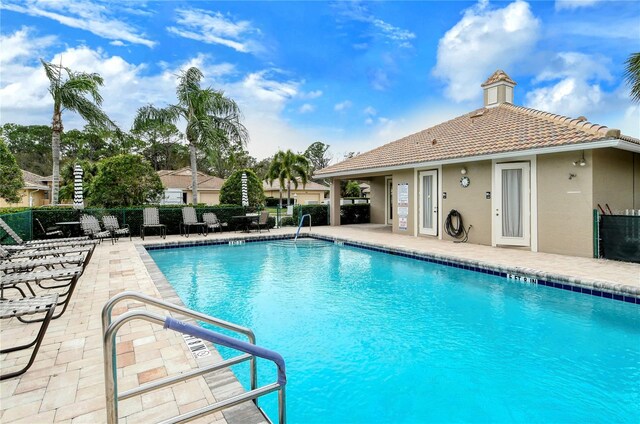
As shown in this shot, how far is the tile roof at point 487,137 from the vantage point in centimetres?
939

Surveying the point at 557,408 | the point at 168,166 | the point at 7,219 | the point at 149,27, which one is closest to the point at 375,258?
the point at 557,408

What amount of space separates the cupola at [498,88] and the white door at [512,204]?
5959mm

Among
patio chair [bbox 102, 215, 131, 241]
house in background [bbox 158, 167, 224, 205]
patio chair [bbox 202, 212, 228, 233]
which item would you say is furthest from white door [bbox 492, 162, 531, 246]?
house in background [bbox 158, 167, 224, 205]

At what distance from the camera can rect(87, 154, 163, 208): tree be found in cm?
1505

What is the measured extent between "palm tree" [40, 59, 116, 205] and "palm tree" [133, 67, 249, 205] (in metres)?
3.38

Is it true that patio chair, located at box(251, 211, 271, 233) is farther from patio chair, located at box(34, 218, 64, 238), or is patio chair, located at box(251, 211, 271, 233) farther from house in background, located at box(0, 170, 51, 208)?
house in background, located at box(0, 170, 51, 208)

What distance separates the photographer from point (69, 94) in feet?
47.1

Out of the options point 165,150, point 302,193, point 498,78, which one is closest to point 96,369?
point 498,78

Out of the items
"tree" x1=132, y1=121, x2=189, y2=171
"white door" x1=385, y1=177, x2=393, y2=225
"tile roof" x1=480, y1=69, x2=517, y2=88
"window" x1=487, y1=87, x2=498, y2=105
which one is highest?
"tree" x1=132, y1=121, x2=189, y2=171

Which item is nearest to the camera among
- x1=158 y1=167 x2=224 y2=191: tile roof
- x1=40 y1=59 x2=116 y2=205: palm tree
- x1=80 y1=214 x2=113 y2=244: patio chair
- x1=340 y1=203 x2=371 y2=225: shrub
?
x1=80 y1=214 x2=113 y2=244: patio chair

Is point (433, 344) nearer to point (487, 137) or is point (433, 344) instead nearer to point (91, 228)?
point (487, 137)

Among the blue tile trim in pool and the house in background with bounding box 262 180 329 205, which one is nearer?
the blue tile trim in pool

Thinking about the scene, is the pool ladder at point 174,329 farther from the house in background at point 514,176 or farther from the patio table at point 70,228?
the patio table at point 70,228

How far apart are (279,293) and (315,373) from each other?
3.23m
